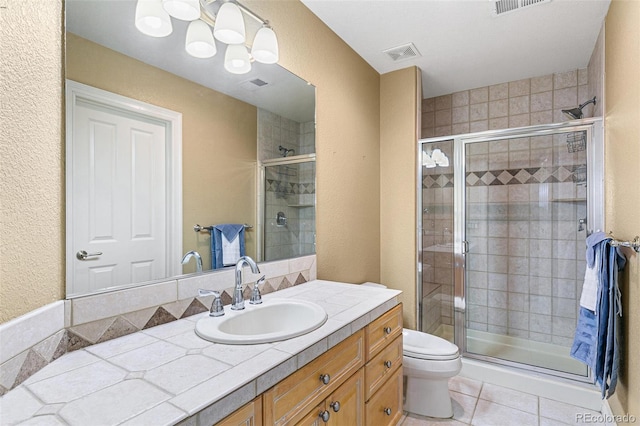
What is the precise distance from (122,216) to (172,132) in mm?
389

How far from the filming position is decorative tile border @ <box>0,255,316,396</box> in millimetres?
781

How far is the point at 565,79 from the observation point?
9.25 ft

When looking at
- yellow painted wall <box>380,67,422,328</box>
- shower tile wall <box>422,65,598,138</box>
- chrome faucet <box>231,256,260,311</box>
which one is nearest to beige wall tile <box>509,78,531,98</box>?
shower tile wall <box>422,65,598,138</box>

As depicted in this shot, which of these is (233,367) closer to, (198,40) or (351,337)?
(351,337)

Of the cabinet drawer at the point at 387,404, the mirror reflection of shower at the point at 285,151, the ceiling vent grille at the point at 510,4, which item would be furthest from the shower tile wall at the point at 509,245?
the mirror reflection of shower at the point at 285,151

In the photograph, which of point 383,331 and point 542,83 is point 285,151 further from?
point 542,83

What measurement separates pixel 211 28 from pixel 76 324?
1273 millimetres

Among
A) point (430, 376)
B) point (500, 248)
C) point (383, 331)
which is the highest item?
point (500, 248)

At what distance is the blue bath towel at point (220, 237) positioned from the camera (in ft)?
4.84

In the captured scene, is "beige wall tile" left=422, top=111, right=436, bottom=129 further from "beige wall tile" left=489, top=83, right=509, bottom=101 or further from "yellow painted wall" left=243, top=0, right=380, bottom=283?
"yellow painted wall" left=243, top=0, right=380, bottom=283

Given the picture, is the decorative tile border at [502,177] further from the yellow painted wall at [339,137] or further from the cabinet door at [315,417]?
the cabinet door at [315,417]

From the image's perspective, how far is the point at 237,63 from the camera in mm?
1607

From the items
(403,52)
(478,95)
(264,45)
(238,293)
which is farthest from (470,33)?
(238,293)

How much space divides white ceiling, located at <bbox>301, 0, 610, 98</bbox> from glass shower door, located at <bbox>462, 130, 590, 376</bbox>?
2.12ft
